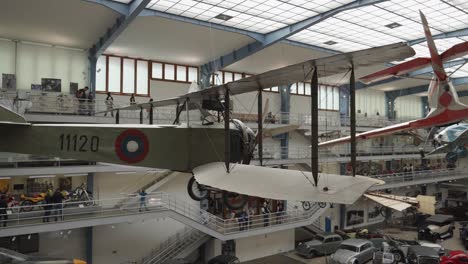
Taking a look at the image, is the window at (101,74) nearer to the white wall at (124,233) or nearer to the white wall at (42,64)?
the white wall at (42,64)

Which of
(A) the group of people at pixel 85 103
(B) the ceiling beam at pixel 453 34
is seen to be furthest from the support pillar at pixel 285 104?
(A) the group of people at pixel 85 103

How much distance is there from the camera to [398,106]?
38500 millimetres

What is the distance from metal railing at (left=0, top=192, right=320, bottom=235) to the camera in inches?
496

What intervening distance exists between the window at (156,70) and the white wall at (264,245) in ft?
36.5

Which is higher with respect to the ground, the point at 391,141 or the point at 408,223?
the point at 391,141

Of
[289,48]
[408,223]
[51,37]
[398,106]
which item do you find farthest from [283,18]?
[398,106]

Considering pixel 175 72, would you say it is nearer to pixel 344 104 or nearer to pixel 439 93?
pixel 439 93

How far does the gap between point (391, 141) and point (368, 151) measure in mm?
9103

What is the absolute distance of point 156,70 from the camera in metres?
21.8

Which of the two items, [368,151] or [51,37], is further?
[368,151]

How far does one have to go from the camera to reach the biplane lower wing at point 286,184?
4673 mm

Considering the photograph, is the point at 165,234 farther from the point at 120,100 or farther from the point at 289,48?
the point at 289,48

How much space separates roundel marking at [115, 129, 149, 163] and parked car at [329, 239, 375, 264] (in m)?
12.7

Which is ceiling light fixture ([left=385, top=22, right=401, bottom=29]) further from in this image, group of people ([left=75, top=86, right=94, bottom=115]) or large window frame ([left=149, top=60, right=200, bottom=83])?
group of people ([left=75, top=86, right=94, bottom=115])
